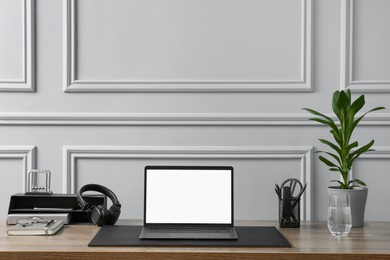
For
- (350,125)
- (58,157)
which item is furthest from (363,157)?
(58,157)

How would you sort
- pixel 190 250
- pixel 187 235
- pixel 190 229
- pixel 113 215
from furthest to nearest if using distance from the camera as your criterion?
pixel 113 215 → pixel 190 229 → pixel 187 235 → pixel 190 250

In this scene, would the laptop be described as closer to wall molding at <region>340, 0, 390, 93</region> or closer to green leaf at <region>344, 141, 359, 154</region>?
green leaf at <region>344, 141, 359, 154</region>

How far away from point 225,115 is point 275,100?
21 centimetres

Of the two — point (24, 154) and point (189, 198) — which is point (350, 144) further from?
point (24, 154)

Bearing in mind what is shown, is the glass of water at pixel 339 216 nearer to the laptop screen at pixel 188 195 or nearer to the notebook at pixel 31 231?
the laptop screen at pixel 188 195

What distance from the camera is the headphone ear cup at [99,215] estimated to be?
→ 6.51ft

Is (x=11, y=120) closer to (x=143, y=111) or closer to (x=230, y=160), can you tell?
(x=143, y=111)

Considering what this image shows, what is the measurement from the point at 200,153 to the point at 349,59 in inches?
28.0

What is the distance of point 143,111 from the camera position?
2.39 m

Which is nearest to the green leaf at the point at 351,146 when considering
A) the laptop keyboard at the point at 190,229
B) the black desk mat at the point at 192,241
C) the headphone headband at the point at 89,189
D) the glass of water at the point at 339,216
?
the glass of water at the point at 339,216

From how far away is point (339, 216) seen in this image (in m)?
1.85

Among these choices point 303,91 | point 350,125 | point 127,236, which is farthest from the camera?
point 303,91

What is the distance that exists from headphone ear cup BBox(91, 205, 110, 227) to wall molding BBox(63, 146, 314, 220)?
0.42 metres

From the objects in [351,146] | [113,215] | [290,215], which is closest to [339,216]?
[290,215]
